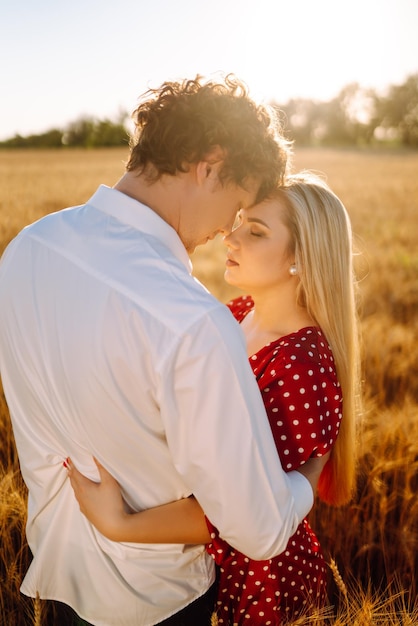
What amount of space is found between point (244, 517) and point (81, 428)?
0.41 m

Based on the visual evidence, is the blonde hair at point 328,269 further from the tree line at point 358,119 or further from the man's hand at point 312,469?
the tree line at point 358,119

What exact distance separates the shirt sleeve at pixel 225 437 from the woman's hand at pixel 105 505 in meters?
0.22

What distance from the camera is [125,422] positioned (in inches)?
48.3

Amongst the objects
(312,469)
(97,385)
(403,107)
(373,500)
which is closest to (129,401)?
(97,385)

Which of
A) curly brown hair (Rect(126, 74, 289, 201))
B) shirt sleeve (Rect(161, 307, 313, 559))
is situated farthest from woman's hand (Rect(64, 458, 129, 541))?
curly brown hair (Rect(126, 74, 289, 201))

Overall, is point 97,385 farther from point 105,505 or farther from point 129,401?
point 105,505

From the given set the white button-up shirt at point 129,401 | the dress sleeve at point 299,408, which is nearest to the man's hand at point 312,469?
the dress sleeve at point 299,408

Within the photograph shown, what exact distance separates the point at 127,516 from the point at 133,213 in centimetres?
70

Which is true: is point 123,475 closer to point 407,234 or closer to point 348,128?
point 407,234

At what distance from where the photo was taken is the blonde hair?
1.98m

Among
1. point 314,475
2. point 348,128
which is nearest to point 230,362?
point 314,475

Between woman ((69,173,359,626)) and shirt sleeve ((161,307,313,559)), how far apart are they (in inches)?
8.1

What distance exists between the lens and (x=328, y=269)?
2000mm

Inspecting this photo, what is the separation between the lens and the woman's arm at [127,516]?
1339 mm
